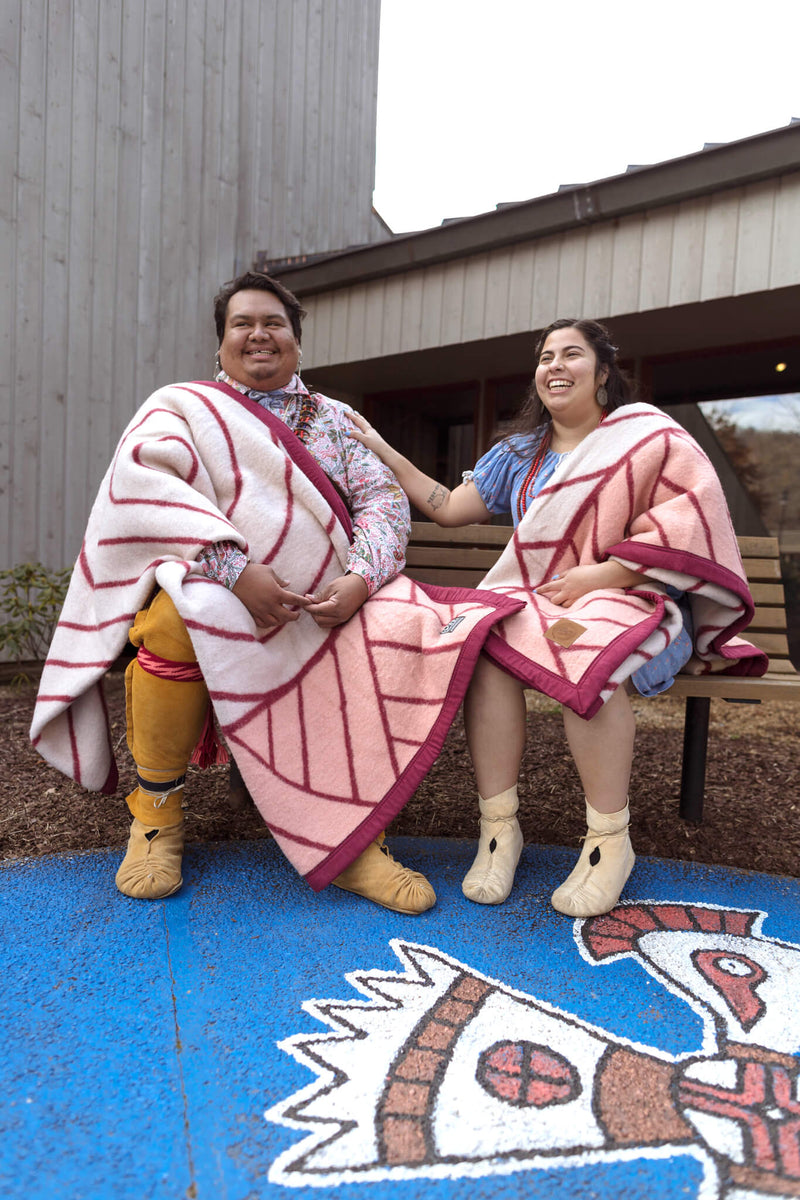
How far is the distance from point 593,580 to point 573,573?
0.17 ft

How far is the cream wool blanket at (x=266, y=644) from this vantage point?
169cm

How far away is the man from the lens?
169 cm

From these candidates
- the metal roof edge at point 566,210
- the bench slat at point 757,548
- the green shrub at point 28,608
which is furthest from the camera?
the green shrub at point 28,608

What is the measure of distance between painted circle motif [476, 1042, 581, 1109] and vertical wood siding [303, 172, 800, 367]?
3.55m

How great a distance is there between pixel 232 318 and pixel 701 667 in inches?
58.2

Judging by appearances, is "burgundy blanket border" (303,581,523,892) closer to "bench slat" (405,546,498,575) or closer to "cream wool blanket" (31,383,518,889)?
"cream wool blanket" (31,383,518,889)

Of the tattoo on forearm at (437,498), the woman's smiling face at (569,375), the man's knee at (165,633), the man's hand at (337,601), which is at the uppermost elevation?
the woman's smiling face at (569,375)

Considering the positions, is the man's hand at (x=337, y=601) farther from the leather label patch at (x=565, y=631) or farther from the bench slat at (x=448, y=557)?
the bench slat at (x=448, y=557)

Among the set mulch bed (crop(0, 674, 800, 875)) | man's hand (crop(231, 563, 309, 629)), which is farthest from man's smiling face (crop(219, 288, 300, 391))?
mulch bed (crop(0, 674, 800, 875))

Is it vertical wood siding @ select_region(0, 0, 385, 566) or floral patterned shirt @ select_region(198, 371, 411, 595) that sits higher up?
vertical wood siding @ select_region(0, 0, 385, 566)

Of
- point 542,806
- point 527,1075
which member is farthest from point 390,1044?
point 542,806

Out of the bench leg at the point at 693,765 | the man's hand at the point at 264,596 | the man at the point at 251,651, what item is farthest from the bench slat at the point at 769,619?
the man's hand at the point at 264,596

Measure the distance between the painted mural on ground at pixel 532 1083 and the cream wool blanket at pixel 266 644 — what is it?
0.38m

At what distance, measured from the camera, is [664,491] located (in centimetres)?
193
